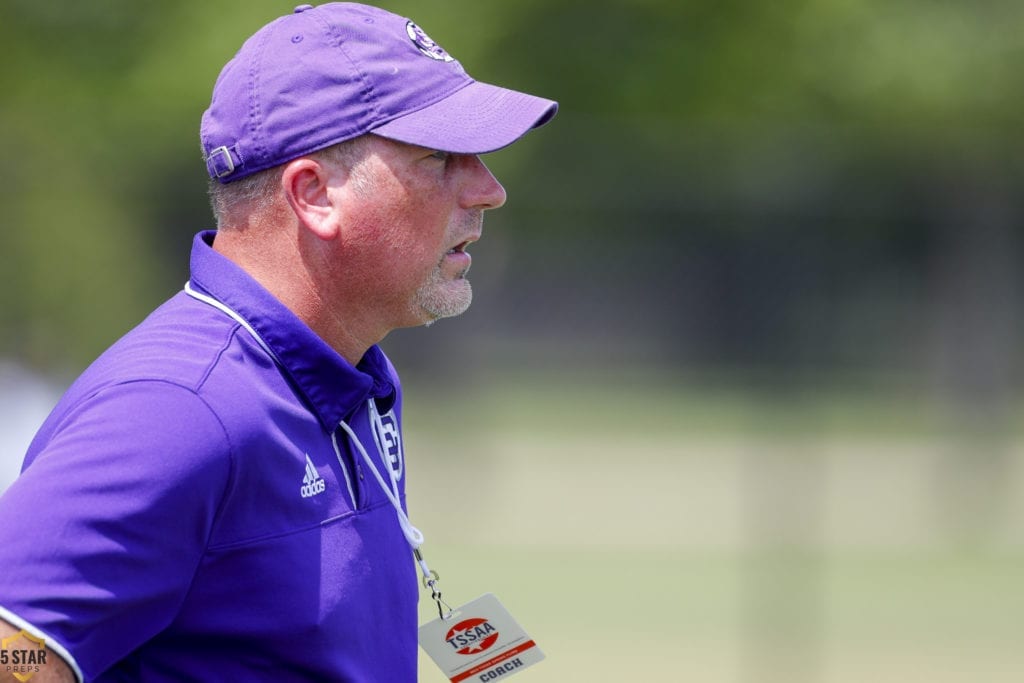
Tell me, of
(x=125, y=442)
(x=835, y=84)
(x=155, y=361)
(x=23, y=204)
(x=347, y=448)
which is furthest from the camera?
(x=835, y=84)

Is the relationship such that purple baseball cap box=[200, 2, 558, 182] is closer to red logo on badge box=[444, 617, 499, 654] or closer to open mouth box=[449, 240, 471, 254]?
open mouth box=[449, 240, 471, 254]

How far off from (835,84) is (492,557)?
25.6 feet

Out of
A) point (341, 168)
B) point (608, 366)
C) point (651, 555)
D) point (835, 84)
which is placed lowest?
point (651, 555)

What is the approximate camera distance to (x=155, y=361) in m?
1.92

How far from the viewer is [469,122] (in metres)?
2.29

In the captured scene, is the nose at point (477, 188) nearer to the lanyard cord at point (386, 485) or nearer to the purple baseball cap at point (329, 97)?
the purple baseball cap at point (329, 97)

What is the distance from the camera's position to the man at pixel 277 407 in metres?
1.76

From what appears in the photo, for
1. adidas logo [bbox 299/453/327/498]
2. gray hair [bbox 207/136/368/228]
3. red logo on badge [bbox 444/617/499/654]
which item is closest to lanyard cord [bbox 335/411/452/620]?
adidas logo [bbox 299/453/327/498]

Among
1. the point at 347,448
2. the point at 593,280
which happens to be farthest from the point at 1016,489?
the point at 347,448

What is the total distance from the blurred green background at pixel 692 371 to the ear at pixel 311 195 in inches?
217

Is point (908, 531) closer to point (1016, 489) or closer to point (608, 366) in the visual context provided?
point (1016, 489)

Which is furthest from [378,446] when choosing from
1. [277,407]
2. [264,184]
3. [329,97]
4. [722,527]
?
[722,527]

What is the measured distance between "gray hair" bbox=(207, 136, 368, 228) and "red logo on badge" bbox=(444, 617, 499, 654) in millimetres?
981

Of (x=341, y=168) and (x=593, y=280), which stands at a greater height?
(x=341, y=168)
